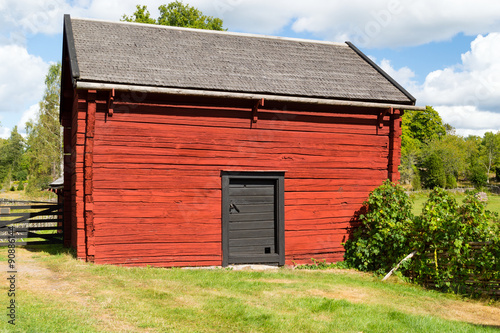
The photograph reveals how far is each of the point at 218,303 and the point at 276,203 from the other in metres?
4.48

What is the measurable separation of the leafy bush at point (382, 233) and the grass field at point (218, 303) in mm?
1088

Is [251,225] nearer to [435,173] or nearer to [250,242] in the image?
[250,242]

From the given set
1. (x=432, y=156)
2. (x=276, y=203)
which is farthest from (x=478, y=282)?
(x=432, y=156)

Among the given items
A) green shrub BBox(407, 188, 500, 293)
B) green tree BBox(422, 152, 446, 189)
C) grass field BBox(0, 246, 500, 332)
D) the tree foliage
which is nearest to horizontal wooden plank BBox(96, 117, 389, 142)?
green shrub BBox(407, 188, 500, 293)

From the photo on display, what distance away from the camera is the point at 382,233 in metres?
11.5

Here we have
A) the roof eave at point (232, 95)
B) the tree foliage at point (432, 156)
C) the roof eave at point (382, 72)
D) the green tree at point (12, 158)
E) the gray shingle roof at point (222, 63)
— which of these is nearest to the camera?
the roof eave at point (232, 95)

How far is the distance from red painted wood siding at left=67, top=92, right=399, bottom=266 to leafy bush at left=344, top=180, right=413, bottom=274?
0.40 meters

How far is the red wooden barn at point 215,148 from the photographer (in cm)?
1049

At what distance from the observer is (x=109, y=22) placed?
13.5 meters

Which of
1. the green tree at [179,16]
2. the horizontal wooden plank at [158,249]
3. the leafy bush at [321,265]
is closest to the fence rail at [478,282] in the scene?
the leafy bush at [321,265]

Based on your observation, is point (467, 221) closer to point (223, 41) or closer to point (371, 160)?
point (371, 160)

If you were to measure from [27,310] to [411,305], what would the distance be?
6332 mm

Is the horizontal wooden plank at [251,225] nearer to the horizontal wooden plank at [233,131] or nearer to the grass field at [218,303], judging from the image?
the grass field at [218,303]

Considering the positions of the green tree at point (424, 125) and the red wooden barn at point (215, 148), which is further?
the green tree at point (424, 125)
